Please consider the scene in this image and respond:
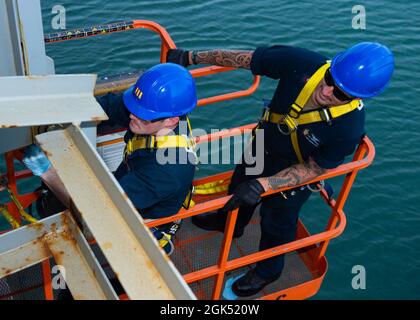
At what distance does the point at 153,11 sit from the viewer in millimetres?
12820

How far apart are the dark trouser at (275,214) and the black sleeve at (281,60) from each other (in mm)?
808

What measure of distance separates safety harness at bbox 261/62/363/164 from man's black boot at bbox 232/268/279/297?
53.7 inches

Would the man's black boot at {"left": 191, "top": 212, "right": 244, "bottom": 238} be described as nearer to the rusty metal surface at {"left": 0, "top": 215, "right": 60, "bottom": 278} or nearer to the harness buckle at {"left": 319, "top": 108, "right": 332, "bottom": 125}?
the harness buckle at {"left": 319, "top": 108, "right": 332, "bottom": 125}

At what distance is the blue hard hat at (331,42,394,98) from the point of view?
161 inches

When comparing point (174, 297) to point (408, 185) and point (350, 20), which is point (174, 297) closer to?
point (408, 185)

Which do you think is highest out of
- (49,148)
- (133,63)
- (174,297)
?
(49,148)

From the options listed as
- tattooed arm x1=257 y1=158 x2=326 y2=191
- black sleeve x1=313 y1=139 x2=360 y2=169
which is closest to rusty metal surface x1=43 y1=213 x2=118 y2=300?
tattooed arm x1=257 y1=158 x2=326 y2=191

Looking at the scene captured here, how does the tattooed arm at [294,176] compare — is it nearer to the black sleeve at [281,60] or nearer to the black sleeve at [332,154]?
the black sleeve at [332,154]

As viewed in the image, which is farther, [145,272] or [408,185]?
[408,185]

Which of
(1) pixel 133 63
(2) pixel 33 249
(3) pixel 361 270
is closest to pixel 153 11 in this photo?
(1) pixel 133 63

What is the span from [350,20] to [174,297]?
1205 centimetres

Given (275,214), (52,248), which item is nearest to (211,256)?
(275,214)

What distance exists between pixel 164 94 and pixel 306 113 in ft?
4.55
